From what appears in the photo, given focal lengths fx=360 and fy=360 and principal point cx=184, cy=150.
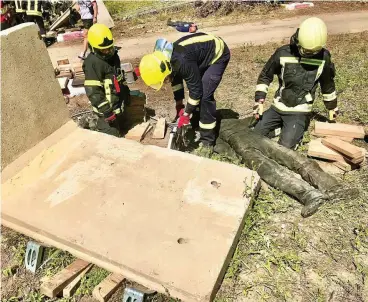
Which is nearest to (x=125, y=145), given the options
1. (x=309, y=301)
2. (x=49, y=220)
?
(x=49, y=220)

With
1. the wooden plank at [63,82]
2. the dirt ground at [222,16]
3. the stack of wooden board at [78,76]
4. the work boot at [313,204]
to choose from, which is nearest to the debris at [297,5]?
the dirt ground at [222,16]

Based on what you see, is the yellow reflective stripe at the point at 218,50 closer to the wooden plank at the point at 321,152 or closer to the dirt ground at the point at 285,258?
the wooden plank at the point at 321,152

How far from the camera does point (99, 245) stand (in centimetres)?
319

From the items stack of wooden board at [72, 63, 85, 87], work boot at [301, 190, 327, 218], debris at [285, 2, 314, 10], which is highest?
stack of wooden board at [72, 63, 85, 87]

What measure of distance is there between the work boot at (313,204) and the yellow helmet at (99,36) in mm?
3084

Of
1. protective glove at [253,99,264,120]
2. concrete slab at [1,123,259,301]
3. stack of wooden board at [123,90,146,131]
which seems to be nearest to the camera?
concrete slab at [1,123,259,301]

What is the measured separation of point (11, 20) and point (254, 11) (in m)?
7.36

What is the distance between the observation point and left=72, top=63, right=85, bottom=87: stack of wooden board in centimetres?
655

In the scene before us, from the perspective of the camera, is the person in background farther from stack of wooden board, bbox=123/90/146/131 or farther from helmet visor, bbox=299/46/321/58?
helmet visor, bbox=299/46/321/58

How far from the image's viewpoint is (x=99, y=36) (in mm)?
4555

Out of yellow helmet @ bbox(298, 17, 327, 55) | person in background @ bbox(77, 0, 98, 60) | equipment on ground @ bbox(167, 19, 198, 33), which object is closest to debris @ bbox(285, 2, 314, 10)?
equipment on ground @ bbox(167, 19, 198, 33)

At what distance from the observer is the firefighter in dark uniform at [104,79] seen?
15.1 ft

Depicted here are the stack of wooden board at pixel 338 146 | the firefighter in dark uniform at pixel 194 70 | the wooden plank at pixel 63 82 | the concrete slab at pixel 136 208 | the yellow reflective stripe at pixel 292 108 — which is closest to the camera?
the concrete slab at pixel 136 208

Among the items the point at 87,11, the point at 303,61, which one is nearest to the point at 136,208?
the point at 303,61
